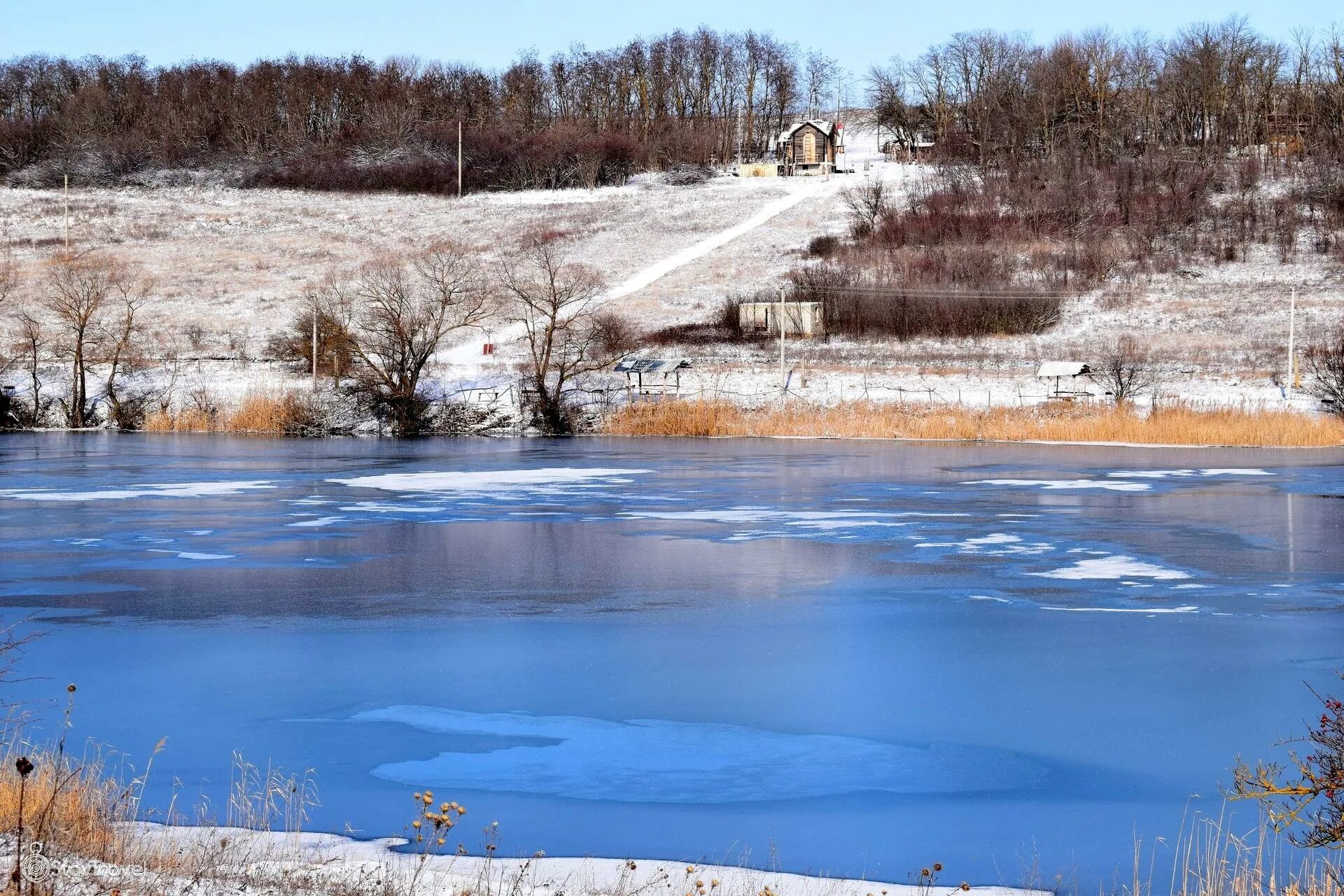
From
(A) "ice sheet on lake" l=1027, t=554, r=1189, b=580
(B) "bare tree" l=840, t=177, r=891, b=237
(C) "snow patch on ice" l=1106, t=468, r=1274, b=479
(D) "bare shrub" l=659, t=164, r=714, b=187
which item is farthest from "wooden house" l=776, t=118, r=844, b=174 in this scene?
(A) "ice sheet on lake" l=1027, t=554, r=1189, b=580

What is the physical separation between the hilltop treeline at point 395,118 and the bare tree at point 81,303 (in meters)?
26.6

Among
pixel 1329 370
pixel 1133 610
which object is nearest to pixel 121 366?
pixel 1329 370

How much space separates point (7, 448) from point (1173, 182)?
55.4 m

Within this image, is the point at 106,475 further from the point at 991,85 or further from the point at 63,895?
the point at 991,85

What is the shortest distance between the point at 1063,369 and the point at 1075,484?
1888 centimetres

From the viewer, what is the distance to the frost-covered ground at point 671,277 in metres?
45.4

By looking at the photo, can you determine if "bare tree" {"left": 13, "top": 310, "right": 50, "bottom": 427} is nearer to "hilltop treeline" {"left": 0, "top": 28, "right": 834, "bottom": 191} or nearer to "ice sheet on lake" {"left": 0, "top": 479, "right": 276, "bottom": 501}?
"ice sheet on lake" {"left": 0, "top": 479, "right": 276, "bottom": 501}

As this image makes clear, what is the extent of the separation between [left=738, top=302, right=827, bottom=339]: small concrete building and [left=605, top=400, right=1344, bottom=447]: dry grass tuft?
1303cm

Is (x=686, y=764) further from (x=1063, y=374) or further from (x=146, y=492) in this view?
(x=1063, y=374)

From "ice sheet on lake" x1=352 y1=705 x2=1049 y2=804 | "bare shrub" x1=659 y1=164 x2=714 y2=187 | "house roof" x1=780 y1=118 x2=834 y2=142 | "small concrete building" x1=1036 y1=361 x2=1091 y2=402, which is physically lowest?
"ice sheet on lake" x1=352 y1=705 x2=1049 y2=804

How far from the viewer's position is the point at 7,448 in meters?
34.8

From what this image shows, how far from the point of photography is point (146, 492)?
81.5 feet

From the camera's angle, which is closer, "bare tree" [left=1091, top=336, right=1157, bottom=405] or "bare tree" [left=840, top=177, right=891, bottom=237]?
"bare tree" [left=1091, top=336, right=1157, bottom=405]

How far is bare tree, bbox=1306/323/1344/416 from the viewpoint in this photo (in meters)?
39.1
